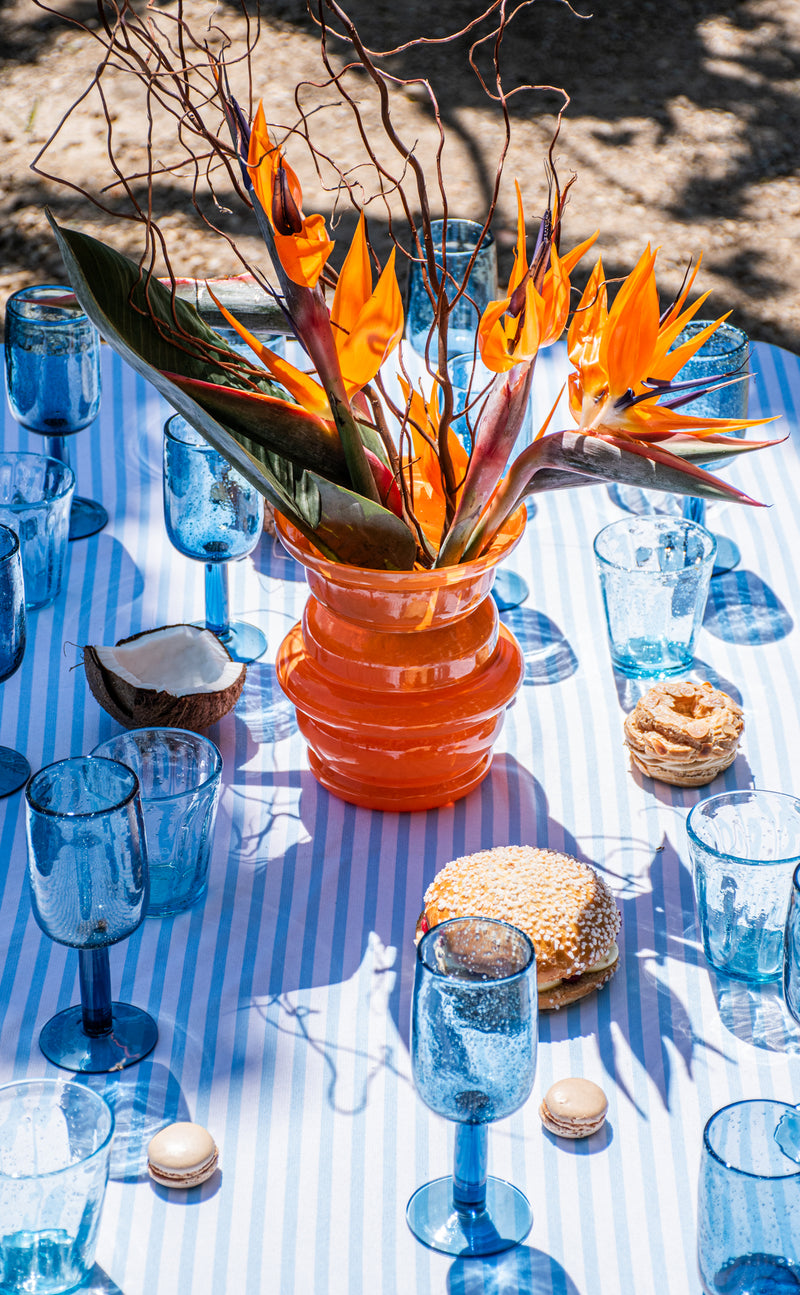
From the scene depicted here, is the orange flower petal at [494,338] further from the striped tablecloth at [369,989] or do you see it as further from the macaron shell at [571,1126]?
the macaron shell at [571,1126]

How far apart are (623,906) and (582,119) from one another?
3.73 m

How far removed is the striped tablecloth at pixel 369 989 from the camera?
0.94m

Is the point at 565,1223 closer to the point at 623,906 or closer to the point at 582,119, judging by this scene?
the point at 623,906

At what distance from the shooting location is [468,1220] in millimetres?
951

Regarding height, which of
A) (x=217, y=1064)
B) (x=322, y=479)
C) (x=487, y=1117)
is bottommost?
(x=217, y=1064)

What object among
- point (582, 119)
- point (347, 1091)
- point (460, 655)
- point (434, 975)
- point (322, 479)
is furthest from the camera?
point (582, 119)

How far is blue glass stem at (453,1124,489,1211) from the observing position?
94 centimetres

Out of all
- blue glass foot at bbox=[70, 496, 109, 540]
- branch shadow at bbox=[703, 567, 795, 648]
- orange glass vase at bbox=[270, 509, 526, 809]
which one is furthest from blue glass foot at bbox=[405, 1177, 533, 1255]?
blue glass foot at bbox=[70, 496, 109, 540]

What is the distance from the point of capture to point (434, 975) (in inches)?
32.7

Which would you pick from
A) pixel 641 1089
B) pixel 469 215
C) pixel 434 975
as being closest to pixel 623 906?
pixel 641 1089

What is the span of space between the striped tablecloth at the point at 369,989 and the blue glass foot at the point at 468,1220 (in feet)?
0.03

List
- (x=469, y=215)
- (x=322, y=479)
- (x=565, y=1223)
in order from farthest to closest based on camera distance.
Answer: (x=469, y=215)
(x=322, y=479)
(x=565, y=1223)

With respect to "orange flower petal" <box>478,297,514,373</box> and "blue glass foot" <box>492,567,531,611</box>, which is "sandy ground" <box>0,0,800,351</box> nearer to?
"blue glass foot" <box>492,567,531,611</box>

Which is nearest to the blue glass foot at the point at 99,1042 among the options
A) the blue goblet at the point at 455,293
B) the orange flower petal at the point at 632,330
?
the orange flower petal at the point at 632,330
